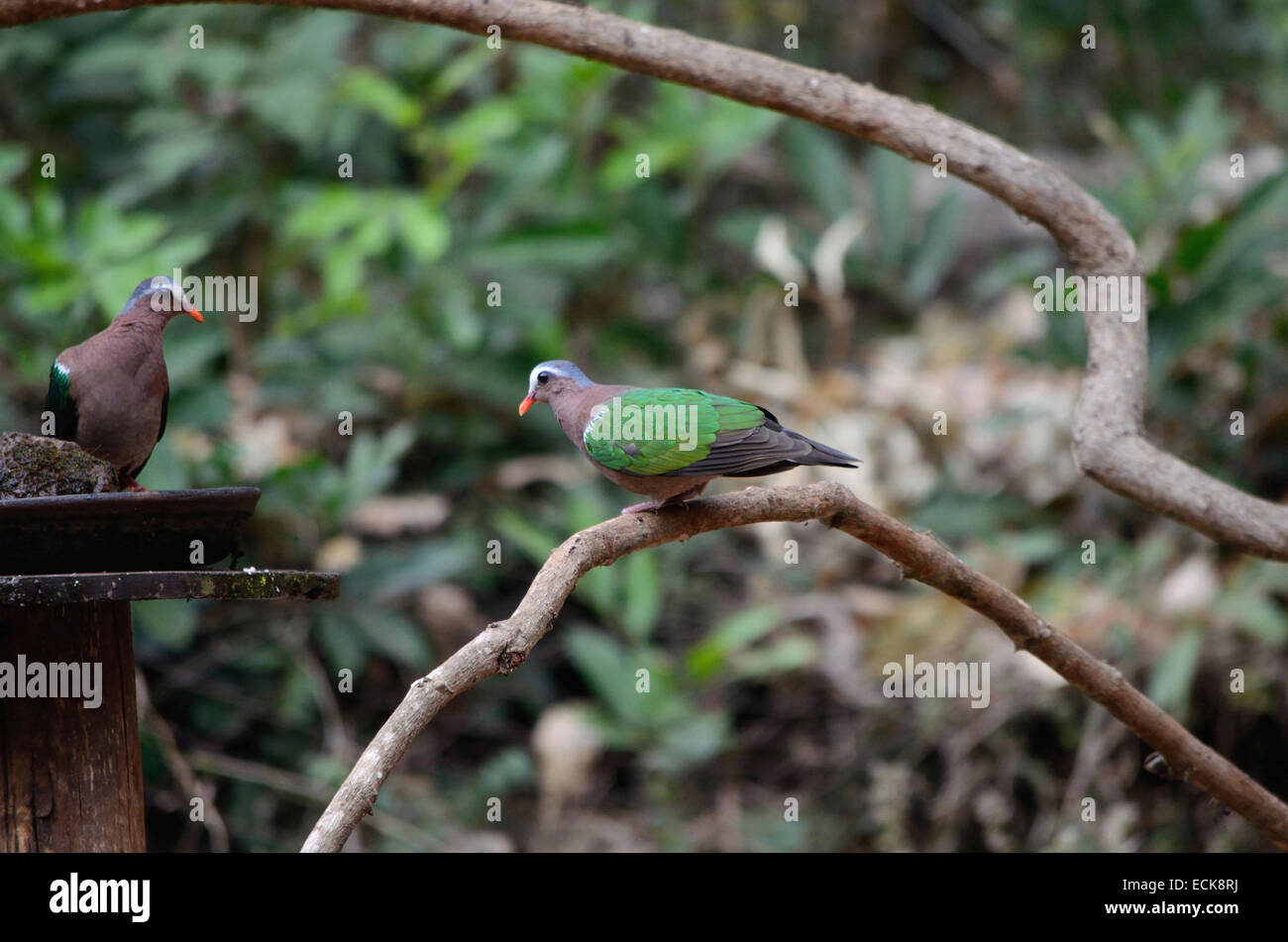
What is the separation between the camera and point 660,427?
9.86ft

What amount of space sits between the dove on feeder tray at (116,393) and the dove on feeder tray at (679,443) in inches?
39.5

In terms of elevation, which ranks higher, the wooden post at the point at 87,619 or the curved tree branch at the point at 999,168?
the curved tree branch at the point at 999,168

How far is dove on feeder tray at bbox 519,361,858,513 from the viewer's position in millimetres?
2959

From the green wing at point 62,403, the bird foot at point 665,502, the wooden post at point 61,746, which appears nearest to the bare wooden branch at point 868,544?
the bird foot at point 665,502

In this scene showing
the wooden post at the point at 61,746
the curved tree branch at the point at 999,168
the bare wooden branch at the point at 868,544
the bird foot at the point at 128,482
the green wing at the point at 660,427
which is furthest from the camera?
the curved tree branch at the point at 999,168

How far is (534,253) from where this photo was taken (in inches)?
273

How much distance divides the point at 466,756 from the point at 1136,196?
4.86 m

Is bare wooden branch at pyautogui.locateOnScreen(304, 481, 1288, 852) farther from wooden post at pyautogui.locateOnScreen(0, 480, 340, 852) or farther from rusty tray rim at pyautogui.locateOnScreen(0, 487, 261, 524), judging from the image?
rusty tray rim at pyautogui.locateOnScreen(0, 487, 261, 524)

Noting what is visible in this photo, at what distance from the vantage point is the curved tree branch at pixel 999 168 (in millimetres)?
3246

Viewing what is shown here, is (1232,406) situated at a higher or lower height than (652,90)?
lower

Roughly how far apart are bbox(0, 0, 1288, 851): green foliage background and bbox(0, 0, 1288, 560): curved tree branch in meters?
2.60

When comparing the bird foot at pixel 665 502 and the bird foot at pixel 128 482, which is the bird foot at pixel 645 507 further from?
the bird foot at pixel 128 482
